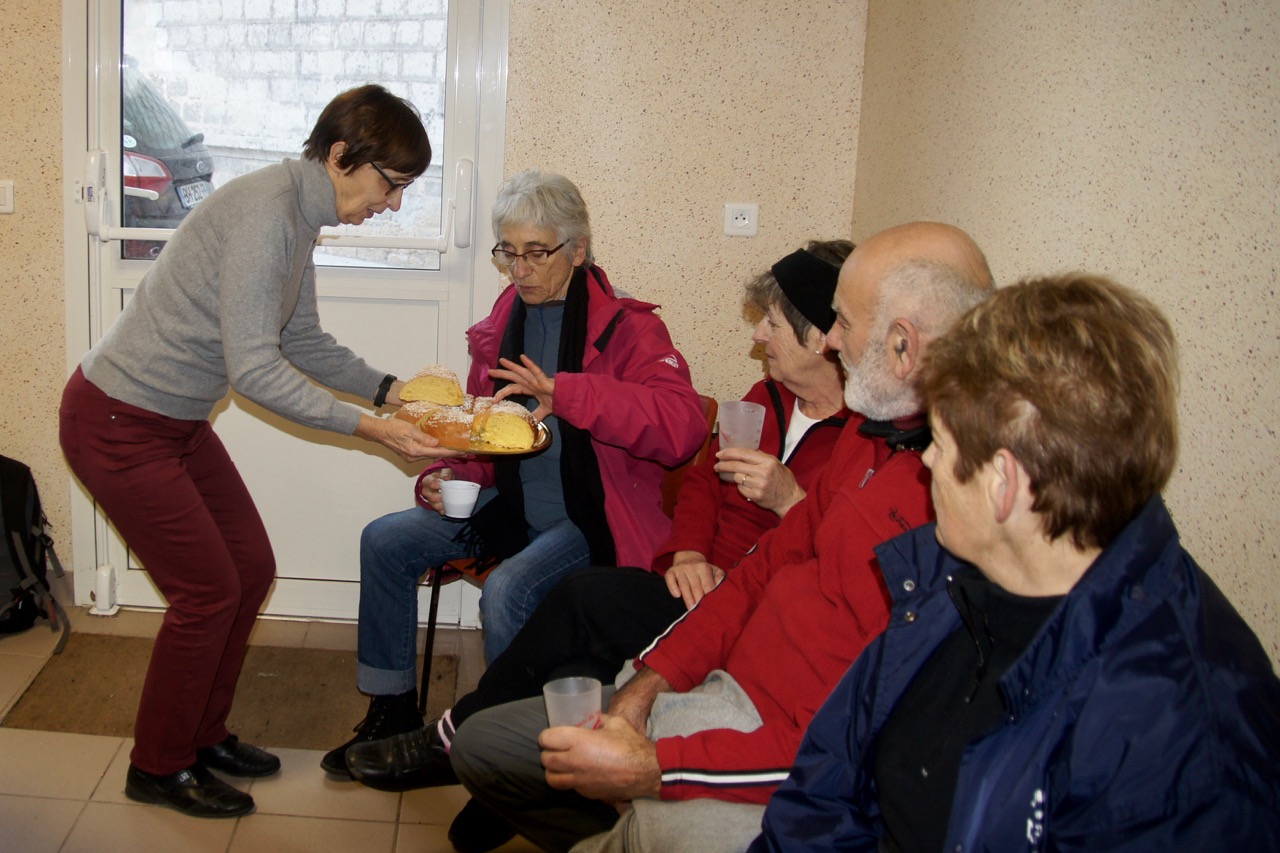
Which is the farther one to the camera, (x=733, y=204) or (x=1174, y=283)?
(x=733, y=204)

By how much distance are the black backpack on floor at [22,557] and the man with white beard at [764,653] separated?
1908 mm

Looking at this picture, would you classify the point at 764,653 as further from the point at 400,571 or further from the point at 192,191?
the point at 192,191

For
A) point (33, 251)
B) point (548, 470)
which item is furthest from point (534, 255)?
point (33, 251)

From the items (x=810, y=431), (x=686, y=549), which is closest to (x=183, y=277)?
(x=686, y=549)

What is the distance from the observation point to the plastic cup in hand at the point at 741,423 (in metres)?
2.06

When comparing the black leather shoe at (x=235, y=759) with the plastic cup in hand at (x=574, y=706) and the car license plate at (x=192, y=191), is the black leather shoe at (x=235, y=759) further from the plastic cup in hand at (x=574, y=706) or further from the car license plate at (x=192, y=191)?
the car license plate at (x=192, y=191)

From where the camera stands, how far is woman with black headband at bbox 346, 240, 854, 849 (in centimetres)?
194

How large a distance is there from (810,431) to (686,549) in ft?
1.26

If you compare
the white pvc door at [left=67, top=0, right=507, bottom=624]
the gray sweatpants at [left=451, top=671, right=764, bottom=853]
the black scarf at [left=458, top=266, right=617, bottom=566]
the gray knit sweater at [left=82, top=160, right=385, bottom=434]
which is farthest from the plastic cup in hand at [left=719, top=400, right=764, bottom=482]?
the white pvc door at [left=67, top=0, right=507, bottom=624]

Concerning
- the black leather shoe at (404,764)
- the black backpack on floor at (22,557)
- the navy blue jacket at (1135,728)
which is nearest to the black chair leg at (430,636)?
the black leather shoe at (404,764)

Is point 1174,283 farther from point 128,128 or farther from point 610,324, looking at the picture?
point 128,128

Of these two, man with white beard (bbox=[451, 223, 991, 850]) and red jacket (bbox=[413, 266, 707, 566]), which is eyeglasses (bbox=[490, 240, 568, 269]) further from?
man with white beard (bbox=[451, 223, 991, 850])

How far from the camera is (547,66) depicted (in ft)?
9.96

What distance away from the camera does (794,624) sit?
1.52 meters
